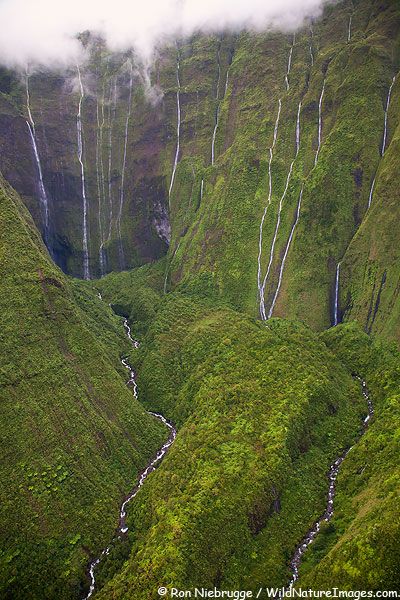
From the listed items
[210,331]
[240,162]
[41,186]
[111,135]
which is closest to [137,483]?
[210,331]

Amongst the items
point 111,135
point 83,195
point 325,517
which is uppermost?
point 111,135

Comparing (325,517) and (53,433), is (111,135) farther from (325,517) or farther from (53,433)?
(325,517)

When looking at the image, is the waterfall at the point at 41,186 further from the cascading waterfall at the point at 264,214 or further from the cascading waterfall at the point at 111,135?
the cascading waterfall at the point at 264,214

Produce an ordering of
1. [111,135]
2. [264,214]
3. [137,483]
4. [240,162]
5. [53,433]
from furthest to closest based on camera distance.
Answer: [111,135]
[240,162]
[264,214]
[137,483]
[53,433]

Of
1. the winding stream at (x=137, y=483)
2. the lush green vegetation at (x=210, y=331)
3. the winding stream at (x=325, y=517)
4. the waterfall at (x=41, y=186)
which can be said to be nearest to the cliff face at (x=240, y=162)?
the lush green vegetation at (x=210, y=331)

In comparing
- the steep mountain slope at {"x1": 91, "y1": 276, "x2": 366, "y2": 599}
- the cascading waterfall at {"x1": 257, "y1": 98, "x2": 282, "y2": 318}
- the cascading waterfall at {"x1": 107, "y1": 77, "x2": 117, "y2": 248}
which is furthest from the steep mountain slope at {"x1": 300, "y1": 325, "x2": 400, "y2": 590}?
the cascading waterfall at {"x1": 107, "y1": 77, "x2": 117, "y2": 248}

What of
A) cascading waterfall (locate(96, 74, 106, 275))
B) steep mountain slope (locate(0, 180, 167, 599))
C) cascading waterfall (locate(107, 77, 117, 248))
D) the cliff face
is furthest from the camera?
cascading waterfall (locate(107, 77, 117, 248))

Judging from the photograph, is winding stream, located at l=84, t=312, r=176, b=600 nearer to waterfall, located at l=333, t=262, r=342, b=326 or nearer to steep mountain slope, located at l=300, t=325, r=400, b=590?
steep mountain slope, located at l=300, t=325, r=400, b=590
